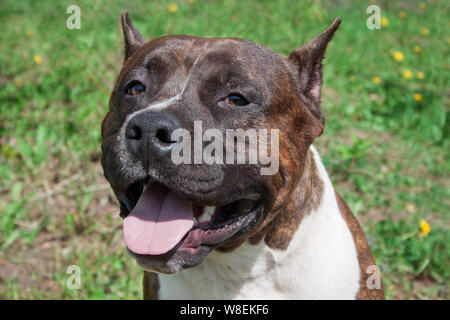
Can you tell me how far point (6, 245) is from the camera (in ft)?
13.4

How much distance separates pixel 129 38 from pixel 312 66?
3.42 feet

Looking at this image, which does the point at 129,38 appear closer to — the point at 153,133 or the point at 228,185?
the point at 153,133

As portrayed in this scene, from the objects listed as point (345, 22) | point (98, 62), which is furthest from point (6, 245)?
point (345, 22)

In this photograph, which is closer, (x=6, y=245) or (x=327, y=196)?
(x=327, y=196)

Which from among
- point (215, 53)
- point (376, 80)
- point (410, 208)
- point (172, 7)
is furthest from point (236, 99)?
point (172, 7)

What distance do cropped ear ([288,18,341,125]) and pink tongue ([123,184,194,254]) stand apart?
0.89m

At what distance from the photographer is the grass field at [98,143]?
3.94 meters

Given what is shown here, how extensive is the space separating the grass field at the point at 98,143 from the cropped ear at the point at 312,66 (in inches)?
58.8

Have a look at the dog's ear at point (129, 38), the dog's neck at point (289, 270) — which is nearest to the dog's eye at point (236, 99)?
the dog's neck at point (289, 270)

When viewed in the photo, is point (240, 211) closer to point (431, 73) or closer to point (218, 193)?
point (218, 193)

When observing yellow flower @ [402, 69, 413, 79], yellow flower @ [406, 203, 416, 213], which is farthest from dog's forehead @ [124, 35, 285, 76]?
yellow flower @ [402, 69, 413, 79]

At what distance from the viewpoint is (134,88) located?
282 cm

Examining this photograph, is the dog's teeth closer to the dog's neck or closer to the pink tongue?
the pink tongue

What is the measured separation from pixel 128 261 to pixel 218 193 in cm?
175
